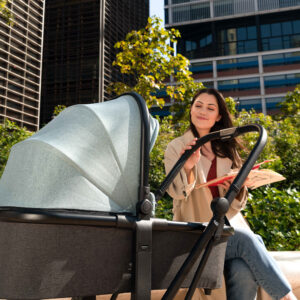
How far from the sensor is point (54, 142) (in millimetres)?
1291

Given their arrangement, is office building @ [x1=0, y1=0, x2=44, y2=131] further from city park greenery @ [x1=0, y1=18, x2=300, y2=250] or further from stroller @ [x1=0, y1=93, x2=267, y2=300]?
stroller @ [x1=0, y1=93, x2=267, y2=300]

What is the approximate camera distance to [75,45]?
174 ft

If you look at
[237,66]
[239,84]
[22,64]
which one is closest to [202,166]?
[22,64]

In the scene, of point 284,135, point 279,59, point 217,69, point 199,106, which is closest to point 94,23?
point 217,69

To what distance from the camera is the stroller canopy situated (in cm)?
123

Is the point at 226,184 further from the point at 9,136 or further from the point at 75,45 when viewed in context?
the point at 75,45

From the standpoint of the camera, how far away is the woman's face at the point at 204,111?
2.44 meters

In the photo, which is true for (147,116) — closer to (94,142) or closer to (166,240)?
(94,142)

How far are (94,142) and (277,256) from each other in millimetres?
1898

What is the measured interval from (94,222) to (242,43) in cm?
5732

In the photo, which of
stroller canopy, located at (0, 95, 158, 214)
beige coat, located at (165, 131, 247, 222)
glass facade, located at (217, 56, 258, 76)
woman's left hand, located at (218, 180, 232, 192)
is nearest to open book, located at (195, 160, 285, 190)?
woman's left hand, located at (218, 180, 232, 192)

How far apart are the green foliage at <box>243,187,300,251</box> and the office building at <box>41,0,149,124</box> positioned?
152ft

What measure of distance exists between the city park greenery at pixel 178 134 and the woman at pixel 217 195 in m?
1.74

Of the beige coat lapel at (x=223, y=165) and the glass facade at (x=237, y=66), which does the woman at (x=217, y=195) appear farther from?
the glass facade at (x=237, y=66)
